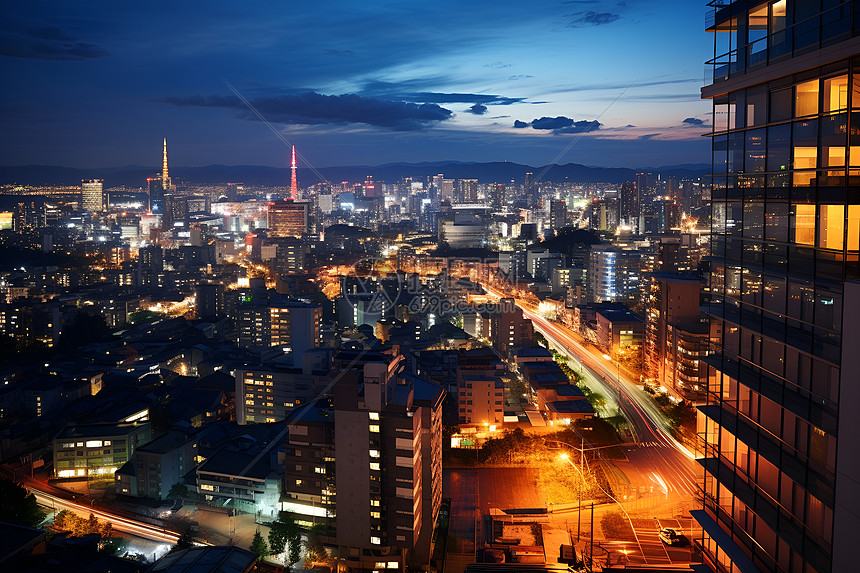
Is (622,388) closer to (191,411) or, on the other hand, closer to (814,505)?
(191,411)

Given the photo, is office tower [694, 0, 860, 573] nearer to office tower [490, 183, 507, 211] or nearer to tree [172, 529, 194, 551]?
tree [172, 529, 194, 551]

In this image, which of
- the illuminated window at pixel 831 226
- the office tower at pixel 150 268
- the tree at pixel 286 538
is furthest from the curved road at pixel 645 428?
the office tower at pixel 150 268

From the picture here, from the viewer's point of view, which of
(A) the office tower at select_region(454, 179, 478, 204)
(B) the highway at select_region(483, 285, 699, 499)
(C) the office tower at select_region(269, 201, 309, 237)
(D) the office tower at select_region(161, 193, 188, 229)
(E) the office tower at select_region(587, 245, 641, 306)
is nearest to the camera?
(B) the highway at select_region(483, 285, 699, 499)

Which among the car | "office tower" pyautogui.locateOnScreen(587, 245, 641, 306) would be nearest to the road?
the car

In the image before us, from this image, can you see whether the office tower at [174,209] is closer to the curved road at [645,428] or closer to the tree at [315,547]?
the curved road at [645,428]

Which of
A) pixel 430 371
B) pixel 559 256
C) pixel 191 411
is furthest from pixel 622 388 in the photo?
pixel 559 256

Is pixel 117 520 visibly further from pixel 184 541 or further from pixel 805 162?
pixel 805 162
